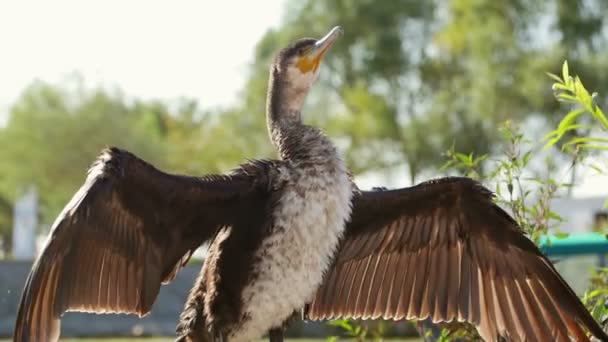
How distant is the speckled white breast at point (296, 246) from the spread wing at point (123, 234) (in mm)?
190

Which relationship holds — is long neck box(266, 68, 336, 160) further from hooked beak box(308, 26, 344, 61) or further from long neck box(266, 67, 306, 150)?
hooked beak box(308, 26, 344, 61)

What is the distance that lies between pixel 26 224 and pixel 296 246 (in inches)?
1657

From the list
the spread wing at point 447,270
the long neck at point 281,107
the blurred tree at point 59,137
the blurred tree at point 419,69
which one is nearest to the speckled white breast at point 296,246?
the long neck at point 281,107

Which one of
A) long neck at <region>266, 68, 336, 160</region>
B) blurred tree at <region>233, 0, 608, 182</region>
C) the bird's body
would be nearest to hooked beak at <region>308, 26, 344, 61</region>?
long neck at <region>266, 68, 336, 160</region>

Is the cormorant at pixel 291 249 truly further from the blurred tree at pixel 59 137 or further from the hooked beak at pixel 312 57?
the blurred tree at pixel 59 137

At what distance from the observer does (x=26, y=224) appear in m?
46.4

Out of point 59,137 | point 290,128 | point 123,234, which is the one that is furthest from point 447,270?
point 59,137

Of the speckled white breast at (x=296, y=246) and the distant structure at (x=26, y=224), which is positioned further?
the distant structure at (x=26, y=224)

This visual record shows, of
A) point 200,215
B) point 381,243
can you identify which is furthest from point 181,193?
point 381,243

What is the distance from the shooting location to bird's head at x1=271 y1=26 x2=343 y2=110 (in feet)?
21.0

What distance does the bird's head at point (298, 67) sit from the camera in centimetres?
639

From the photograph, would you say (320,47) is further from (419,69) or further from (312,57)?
(419,69)

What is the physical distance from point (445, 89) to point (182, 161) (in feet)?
47.5

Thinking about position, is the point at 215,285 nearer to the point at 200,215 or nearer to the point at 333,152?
the point at 200,215
